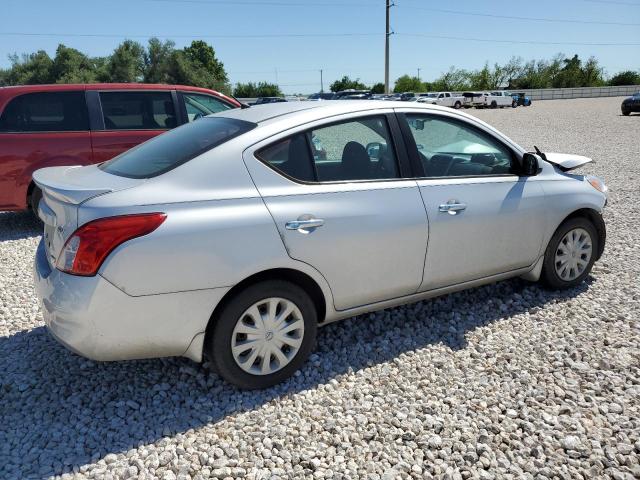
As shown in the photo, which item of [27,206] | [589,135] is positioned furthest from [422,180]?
[589,135]

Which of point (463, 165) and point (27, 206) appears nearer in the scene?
point (463, 165)

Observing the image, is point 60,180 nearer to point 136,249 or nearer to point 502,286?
point 136,249

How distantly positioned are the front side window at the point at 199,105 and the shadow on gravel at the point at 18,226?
102 inches

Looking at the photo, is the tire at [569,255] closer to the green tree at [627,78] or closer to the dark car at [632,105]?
the dark car at [632,105]

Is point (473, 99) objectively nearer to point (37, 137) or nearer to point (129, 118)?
point (129, 118)

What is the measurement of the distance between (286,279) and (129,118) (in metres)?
4.97

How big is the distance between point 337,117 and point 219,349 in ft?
5.25

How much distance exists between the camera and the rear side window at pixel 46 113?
646 centimetres

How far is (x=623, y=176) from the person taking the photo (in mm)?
10438

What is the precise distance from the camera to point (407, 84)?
8706 centimetres

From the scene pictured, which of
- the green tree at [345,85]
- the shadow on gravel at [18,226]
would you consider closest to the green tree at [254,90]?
the green tree at [345,85]

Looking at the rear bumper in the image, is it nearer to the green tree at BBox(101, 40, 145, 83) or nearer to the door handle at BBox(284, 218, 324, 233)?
the door handle at BBox(284, 218, 324, 233)

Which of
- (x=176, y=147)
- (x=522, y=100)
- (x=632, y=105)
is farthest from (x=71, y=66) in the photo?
(x=176, y=147)

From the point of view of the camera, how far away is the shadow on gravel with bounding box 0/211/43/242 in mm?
6916
